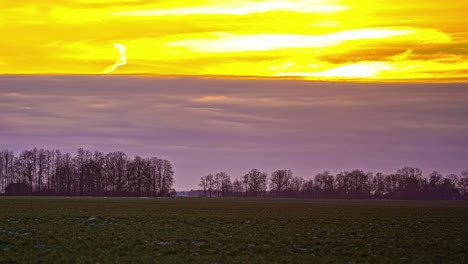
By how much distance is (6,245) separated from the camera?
30359 millimetres

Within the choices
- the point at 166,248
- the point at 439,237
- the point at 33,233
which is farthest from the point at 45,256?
the point at 439,237

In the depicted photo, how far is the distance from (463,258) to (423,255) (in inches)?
73.7

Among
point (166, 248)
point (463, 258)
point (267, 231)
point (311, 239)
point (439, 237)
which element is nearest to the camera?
point (463, 258)

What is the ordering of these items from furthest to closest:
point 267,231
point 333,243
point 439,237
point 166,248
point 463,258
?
point 267,231
point 439,237
point 333,243
point 166,248
point 463,258

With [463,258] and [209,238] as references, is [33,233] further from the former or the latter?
[463,258]

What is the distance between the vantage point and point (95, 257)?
27.2 meters

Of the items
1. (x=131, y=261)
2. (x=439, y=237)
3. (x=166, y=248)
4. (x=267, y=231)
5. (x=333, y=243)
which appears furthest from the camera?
(x=267, y=231)

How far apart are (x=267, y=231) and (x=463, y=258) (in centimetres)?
1543

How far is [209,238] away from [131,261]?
32.8 feet

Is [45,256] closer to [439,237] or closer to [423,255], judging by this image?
[423,255]

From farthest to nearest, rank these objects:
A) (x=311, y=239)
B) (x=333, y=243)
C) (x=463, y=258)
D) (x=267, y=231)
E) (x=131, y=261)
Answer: (x=267, y=231) < (x=311, y=239) < (x=333, y=243) < (x=463, y=258) < (x=131, y=261)

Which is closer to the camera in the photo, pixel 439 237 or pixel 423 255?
pixel 423 255

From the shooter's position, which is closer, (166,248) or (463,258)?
(463,258)

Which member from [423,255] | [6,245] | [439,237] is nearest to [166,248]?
[6,245]
